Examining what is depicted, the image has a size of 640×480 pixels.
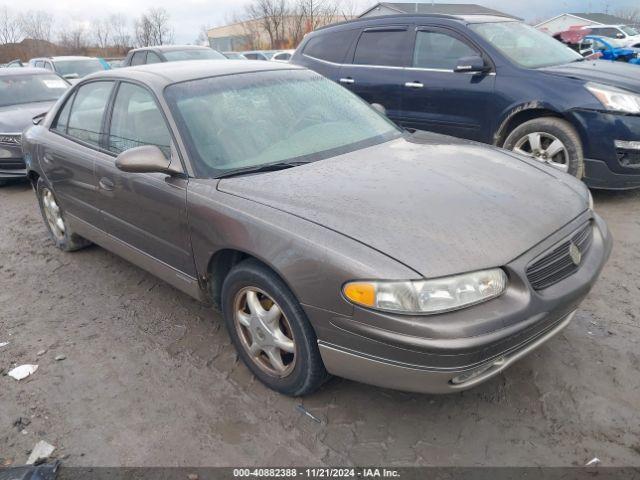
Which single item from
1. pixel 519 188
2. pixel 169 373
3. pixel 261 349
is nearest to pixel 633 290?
pixel 519 188

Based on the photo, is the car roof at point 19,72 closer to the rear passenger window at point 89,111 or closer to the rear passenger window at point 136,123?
the rear passenger window at point 89,111

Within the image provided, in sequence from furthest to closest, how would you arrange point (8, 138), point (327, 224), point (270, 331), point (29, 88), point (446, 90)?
point (29, 88) < point (8, 138) < point (446, 90) < point (270, 331) < point (327, 224)

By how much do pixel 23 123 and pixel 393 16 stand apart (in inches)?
206

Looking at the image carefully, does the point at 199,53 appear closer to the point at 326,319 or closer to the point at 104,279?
the point at 104,279

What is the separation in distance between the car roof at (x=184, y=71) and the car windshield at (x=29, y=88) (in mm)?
5290

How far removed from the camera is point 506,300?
210 cm

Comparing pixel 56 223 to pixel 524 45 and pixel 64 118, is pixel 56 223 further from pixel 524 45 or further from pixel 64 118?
pixel 524 45

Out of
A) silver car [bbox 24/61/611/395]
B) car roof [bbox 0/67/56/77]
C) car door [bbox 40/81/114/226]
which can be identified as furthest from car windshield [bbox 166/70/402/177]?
car roof [bbox 0/67/56/77]

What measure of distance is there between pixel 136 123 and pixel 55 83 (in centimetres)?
655

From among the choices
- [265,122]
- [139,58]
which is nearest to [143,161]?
[265,122]

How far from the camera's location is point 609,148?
451 centimetres

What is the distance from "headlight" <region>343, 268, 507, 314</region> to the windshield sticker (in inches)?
331

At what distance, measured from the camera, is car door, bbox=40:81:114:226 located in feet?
12.1

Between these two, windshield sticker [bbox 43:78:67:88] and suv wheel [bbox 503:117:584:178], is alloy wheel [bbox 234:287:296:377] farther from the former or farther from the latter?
windshield sticker [bbox 43:78:67:88]
